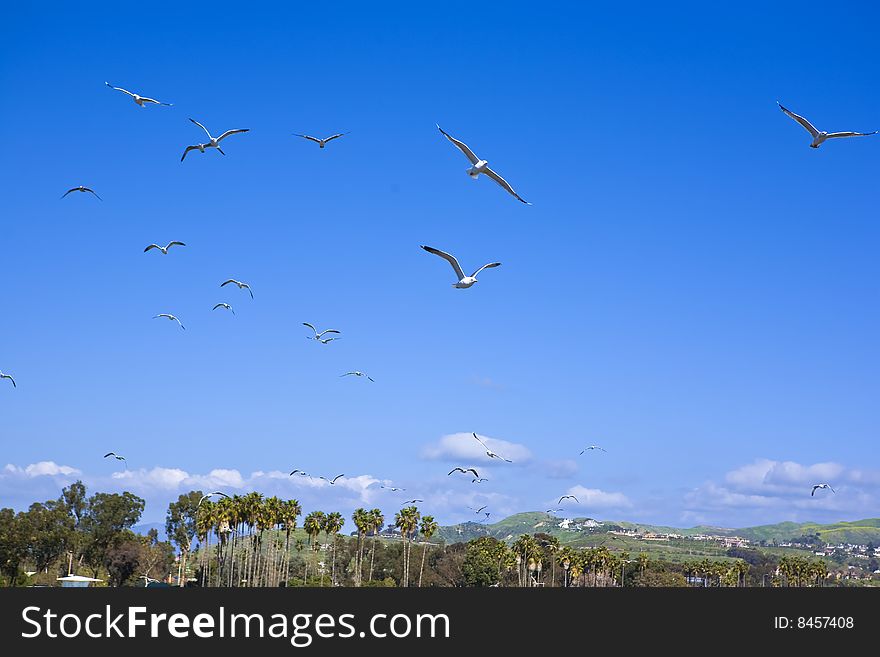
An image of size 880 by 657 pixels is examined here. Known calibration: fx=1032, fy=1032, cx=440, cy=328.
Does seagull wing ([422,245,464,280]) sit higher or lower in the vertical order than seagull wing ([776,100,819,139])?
lower

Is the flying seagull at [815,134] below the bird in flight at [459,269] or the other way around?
the other way around

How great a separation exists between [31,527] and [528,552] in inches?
2768

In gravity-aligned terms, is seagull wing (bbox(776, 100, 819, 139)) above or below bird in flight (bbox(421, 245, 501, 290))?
above

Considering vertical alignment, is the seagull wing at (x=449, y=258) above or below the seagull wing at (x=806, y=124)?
below

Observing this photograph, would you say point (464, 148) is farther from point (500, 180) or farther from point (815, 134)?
point (815, 134)

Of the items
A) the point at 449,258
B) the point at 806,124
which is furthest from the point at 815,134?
the point at 449,258

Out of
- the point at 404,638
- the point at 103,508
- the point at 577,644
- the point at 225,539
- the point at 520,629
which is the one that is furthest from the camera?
the point at 103,508

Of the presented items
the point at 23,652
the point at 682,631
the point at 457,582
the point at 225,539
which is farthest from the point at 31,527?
the point at 682,631

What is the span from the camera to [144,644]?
60.1 meters

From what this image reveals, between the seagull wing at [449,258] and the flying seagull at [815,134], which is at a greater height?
the flying seagull at [815,134]

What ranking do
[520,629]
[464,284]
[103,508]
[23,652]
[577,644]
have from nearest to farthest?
[464,284], [23,652], [577,644], [520,629], [103,508]

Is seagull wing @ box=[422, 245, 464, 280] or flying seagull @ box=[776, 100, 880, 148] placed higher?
flying seagull @ box=[776, 100, 880, 148]

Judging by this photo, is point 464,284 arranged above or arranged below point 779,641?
above

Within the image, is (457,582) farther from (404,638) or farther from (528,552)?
(404,638)
